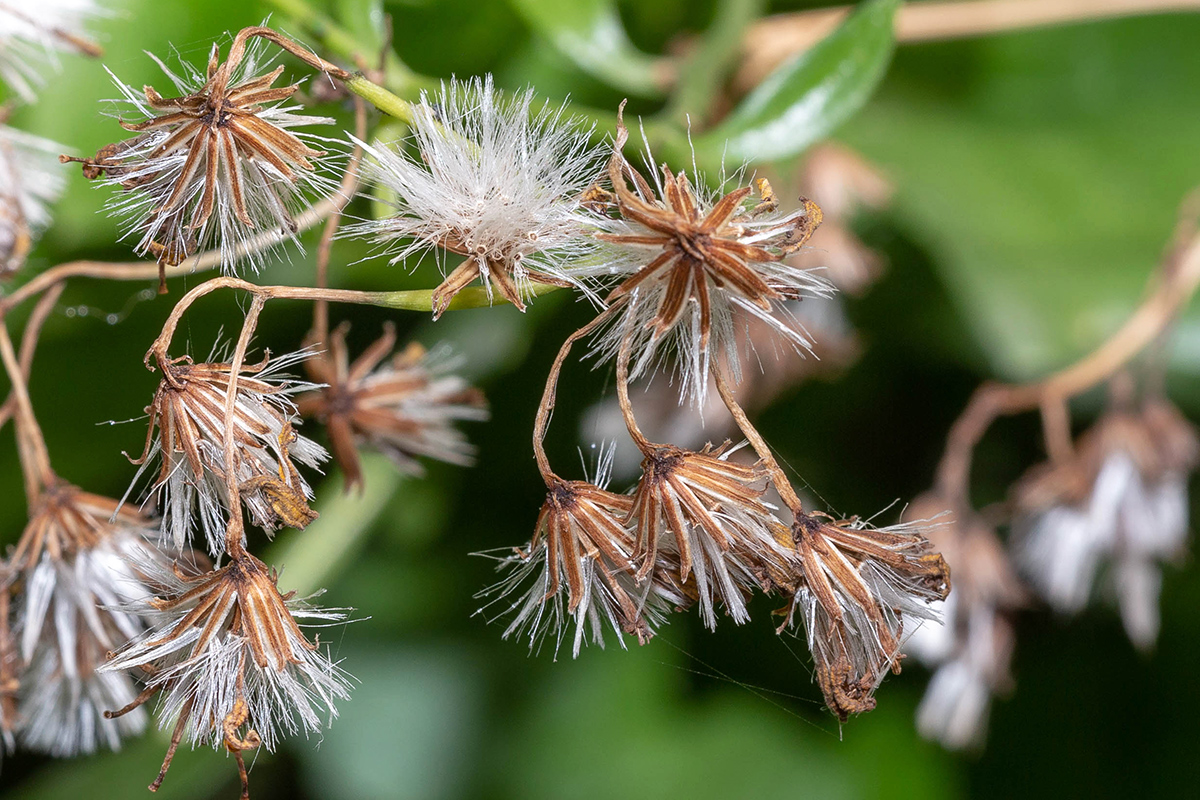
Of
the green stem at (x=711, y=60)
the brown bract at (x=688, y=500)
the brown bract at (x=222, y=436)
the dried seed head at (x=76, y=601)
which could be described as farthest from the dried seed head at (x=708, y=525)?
the green stem at (x=711, y=60)

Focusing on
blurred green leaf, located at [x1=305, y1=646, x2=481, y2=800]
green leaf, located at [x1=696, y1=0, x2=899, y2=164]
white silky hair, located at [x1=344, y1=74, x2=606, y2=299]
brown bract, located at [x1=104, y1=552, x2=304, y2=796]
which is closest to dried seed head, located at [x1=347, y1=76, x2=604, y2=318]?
white silky hair, located at [x1=344, y1=74, x2=606, y2=299]

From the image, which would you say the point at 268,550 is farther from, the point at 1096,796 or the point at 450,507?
the point at 1096,796

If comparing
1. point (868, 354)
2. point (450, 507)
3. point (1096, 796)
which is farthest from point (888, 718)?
point (450, 507)

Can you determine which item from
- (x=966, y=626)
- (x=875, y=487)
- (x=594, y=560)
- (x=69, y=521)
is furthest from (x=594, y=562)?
(x=875, y=487)

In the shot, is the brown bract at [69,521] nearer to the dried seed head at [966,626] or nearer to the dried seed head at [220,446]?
the dried seed head at [220,446]

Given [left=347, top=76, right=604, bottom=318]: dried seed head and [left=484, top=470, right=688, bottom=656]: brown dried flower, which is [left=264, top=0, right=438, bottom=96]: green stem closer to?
[left=347, top=76, right=604, bottom=318]: dried seed head
